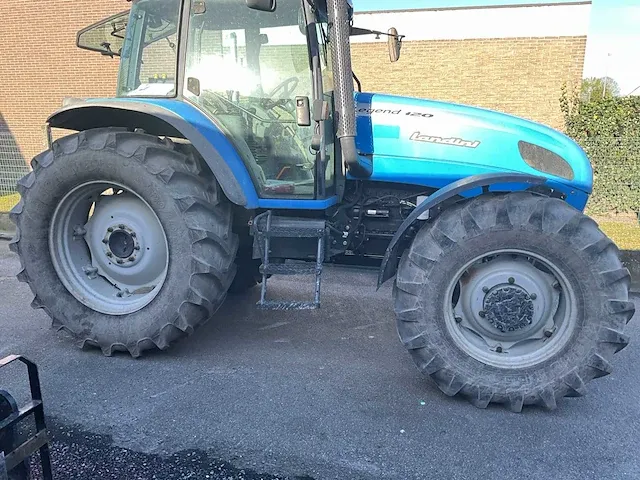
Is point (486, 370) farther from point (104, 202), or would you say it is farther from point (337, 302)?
point (104, 202)

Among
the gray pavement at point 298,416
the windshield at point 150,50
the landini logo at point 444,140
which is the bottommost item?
the gray pavement at point 298,416

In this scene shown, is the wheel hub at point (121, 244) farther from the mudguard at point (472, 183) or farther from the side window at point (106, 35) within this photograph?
the mudguard at point (472, 183)

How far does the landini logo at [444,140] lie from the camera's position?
3.29m

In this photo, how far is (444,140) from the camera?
3.32 meters

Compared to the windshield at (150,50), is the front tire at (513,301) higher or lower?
lower

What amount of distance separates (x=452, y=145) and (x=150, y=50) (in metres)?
2.23

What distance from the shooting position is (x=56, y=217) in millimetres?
3609

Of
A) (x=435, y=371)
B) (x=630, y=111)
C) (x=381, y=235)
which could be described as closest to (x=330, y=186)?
(x=381, y=235)

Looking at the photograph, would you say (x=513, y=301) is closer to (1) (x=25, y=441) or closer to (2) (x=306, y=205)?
(2) (x=306, y=205)

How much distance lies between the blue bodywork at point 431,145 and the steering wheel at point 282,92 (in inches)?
14.9

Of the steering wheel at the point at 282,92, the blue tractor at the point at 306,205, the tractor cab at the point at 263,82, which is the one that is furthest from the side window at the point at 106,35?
the steering wheel at the point at 282,92

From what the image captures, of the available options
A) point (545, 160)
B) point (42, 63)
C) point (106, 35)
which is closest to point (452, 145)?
point (545, 160)

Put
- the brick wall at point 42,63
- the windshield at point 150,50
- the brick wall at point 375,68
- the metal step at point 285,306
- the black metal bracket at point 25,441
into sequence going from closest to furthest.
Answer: the black metal bracket at point 25,441, the metal step at point 285,306, the windshield at point 150,50, the brick wall at point 375,68, the brick wall at point 42,63

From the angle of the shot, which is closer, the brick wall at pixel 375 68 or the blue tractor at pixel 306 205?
the blue tractor at pixel 306 205
